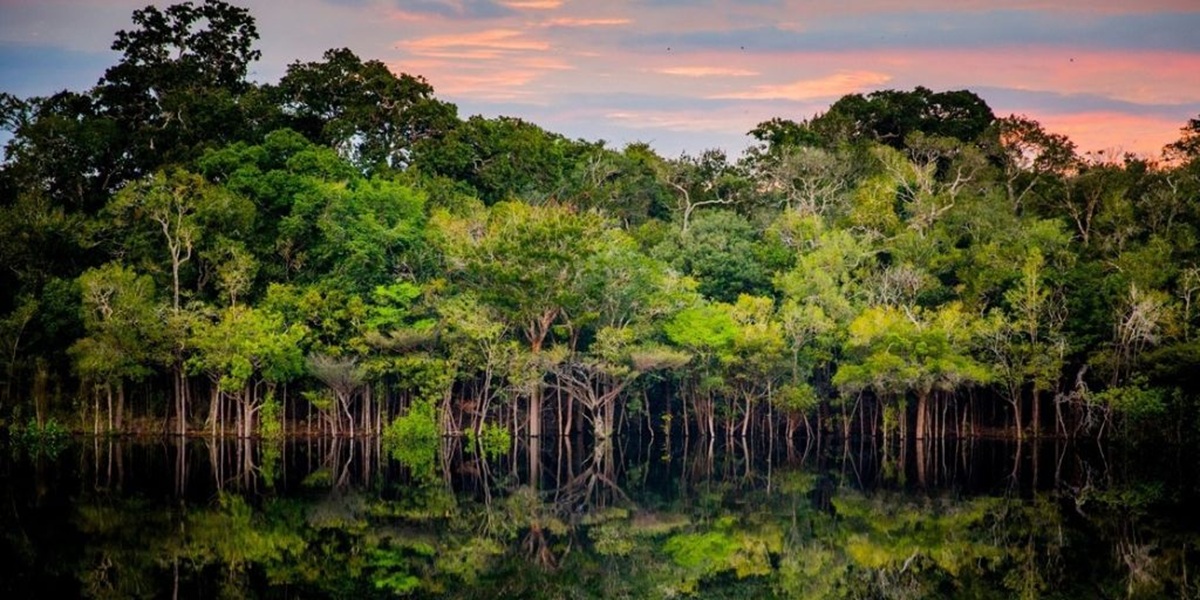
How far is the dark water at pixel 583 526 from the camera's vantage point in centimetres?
2197

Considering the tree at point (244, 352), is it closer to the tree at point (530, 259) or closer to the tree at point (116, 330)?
the tree at point (116, 330)

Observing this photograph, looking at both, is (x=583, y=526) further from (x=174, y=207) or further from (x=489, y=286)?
(x=174, y=207)

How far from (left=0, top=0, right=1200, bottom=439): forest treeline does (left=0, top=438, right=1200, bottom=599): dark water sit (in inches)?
247

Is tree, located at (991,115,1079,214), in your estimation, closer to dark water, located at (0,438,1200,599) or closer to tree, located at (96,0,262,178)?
dark water, located at (0,438,1200,599)

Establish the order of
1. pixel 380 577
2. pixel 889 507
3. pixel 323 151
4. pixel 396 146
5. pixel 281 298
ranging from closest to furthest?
pixel 380 577 → pixel 889 507 → pixel 281 298 → pixel 323 151 → pixel 396 146

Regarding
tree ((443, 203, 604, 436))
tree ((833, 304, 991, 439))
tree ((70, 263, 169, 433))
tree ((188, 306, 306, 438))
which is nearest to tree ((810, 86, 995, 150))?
tree ((833, 304, 991, 439))

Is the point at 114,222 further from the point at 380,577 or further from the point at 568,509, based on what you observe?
the point at 380,577

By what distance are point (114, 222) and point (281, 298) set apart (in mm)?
7623

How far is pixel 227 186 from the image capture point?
53125 mm

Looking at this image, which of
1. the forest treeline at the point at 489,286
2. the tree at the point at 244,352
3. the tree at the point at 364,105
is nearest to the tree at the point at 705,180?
the forest treeline at the point at 489,286

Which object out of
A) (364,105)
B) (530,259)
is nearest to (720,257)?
(530,259)

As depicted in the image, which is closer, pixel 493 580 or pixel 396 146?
pixel 493 580

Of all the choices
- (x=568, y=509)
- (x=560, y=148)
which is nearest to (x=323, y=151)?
(x=560, y=148)

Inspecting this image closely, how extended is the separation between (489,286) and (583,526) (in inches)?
930
